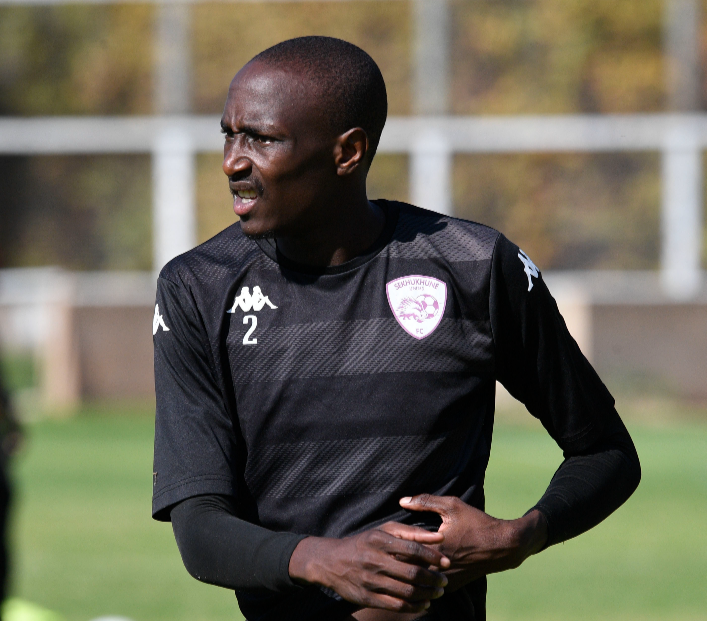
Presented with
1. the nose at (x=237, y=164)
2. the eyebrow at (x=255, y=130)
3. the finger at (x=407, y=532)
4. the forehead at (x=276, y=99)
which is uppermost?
the forehead at (x=276, y=99)

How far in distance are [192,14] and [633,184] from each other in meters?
7.27

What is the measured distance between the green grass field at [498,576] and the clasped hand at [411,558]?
500 centimetres

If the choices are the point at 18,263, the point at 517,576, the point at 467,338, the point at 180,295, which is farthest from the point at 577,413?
the point at 18,263

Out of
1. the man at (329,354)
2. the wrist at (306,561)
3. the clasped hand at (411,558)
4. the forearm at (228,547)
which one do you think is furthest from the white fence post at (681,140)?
the wrist at (306,561)

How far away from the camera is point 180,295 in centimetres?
279

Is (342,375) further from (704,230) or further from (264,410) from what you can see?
(704,230)

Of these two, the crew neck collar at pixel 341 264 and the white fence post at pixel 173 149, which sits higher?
the white fence post at pixel 173 149

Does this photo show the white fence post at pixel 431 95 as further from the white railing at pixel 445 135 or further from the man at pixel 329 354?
the man at pixel 329 354

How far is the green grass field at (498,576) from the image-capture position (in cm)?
774

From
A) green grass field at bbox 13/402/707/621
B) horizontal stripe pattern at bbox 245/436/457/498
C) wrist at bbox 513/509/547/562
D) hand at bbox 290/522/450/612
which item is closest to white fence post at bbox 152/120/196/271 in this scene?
green grass field at bbox 13/402/707/621

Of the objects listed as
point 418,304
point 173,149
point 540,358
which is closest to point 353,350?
point 418,304

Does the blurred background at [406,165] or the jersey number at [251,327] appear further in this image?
the blurred background at [406,165]

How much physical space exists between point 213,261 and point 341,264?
292 mm

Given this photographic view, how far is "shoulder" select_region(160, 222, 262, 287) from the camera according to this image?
111 inches
